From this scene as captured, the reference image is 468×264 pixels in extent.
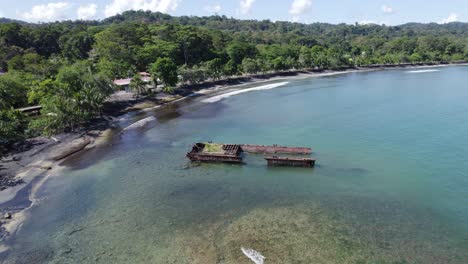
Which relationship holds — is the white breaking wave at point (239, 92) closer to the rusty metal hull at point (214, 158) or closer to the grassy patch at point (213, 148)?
the grassy patch at point (213, 148)

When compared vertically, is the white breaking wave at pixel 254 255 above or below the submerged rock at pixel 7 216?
below

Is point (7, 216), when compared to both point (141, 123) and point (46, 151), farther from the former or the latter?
point (141, 123)

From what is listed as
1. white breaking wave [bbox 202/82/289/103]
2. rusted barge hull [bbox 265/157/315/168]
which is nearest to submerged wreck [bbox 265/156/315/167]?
rusted barge hull [bbox 265/157/315/168]

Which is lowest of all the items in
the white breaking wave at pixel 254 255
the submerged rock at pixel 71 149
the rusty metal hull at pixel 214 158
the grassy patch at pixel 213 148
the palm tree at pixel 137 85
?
the white breaking wave at pixel 254 255

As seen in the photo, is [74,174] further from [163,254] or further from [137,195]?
[163,254]

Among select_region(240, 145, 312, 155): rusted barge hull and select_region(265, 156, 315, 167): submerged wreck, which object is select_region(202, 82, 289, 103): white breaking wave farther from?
select_region(265, 156, 315, 167): submerged wreck

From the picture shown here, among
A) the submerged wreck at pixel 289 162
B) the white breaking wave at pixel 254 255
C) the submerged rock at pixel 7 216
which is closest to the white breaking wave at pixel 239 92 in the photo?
the submerged wreck at pixel 289 162

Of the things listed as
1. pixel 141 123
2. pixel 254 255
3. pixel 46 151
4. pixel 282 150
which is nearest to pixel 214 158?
pixel 282 150
